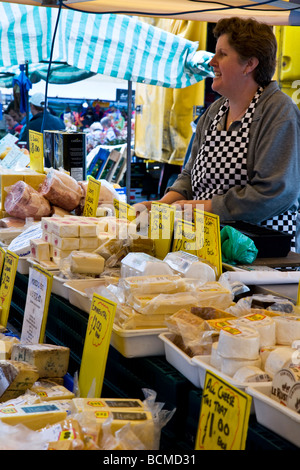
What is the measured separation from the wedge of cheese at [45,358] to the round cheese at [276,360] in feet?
2.04

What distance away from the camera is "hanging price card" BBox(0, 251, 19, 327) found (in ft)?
6.66

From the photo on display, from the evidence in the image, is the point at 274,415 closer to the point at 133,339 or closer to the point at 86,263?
the point at 133,339

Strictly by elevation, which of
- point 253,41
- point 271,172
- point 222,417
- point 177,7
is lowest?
point 222,417

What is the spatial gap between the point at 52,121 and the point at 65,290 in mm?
5350

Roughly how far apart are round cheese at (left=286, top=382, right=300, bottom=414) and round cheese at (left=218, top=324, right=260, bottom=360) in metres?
0.16

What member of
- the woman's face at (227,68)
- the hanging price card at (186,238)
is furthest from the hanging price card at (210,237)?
the woman's face at (227,68)

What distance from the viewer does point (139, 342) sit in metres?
1.43

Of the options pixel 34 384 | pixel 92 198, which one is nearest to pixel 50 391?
pixel 34 384

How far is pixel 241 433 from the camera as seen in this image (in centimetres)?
94

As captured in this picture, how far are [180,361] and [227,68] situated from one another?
1.90 meters

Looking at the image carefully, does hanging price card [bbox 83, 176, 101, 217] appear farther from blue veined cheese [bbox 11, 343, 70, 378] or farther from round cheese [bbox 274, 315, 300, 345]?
round cheese [bbox 274, 315, 300, 345]

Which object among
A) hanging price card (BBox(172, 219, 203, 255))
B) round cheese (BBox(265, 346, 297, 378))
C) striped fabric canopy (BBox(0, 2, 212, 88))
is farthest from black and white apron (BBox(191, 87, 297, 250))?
striped fabric canopy (BBox(0, 2, 212, 88))

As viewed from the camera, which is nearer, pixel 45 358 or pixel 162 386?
pixel 162 386

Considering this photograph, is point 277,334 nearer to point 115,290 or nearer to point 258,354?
point 258,354
